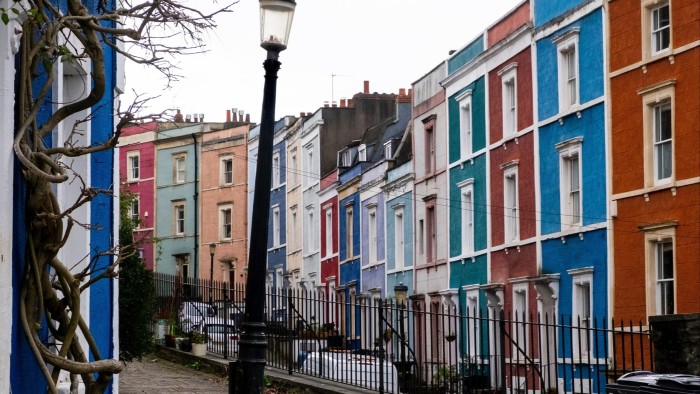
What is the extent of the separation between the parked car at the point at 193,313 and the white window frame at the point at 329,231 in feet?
84.2

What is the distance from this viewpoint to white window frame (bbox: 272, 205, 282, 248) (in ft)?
195

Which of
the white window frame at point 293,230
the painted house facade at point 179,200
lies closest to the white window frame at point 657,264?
the white window frame at point 293,230

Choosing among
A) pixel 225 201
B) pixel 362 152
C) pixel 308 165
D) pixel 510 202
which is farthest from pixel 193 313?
pixel 225 201

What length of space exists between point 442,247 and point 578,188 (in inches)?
397

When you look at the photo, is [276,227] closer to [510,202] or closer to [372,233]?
[372,233]

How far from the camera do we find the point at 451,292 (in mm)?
38438

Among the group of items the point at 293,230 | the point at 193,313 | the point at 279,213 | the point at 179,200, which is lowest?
the point at 193,313

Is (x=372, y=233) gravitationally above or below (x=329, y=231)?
below

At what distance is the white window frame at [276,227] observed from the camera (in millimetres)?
59562

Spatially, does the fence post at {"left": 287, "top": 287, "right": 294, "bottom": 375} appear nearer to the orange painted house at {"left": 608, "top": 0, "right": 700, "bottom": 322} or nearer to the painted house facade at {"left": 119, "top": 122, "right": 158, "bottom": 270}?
the orange painted house at {"left": 608, "top": 0, "right": 700, "bottom": 322}

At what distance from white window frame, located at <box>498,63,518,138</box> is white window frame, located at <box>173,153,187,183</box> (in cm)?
3394

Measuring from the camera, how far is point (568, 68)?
3100cm

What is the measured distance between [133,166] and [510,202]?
3843 centimetres

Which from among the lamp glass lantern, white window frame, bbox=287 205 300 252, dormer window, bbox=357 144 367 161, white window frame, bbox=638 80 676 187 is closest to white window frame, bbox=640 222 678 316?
white window frame, bbox=638 80 676 187
